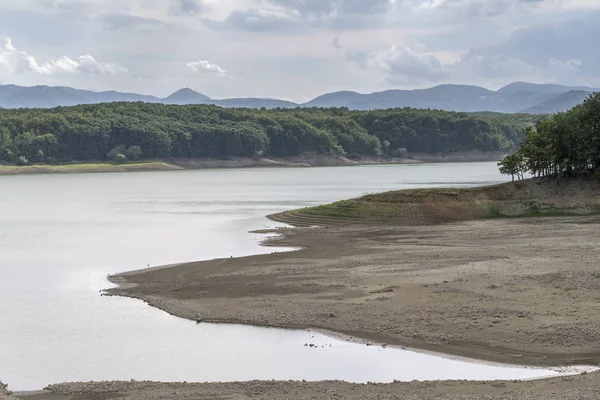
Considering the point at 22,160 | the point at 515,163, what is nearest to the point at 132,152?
the point at 22,160

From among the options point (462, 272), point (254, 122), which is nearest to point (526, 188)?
point (462, 272)

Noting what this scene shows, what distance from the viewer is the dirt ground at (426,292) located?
17.1 m

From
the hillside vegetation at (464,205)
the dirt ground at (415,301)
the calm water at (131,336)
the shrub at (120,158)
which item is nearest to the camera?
the dirt ground at (415,301)

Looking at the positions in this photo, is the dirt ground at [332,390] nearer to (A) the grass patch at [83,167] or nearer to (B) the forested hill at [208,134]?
(A) the grass patch at [83,167]

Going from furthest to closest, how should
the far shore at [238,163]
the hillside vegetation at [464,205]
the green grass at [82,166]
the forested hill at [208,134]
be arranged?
the forested hill at [208,134] < the far shore at [238,163] < the green grass at [82,166] < the hillside vegetation at [464,205]

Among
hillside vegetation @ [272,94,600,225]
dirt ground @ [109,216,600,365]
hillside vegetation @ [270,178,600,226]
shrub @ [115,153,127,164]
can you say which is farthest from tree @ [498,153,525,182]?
shrub @ [115,153,127,164]

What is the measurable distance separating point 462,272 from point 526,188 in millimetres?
22907

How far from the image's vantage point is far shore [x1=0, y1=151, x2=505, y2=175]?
146125 millimetres

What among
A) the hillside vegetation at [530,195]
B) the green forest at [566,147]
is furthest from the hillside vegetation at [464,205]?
the green forest at [566,147]

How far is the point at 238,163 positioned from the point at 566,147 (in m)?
121

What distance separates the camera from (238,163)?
165 m

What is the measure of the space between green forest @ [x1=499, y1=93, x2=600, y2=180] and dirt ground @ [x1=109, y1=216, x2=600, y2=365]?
43.2 ft

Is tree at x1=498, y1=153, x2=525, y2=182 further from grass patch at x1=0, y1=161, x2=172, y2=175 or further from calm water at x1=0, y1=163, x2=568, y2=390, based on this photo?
grass patch at x1=0, y1=161, x2=172, y2=175

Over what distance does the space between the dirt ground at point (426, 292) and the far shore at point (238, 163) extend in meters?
121
